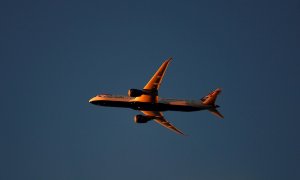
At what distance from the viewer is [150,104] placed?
12962 centimetres

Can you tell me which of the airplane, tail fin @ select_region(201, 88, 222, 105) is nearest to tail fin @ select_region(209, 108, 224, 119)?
the airplane

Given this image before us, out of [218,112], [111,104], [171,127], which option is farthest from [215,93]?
[111,104]

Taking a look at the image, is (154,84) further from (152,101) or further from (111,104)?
(111,104)

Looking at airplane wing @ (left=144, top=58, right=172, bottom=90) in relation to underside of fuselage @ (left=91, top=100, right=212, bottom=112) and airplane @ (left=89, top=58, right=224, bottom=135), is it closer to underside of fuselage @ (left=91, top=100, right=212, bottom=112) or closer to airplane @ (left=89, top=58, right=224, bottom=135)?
airplane @ (left=89, top=58, right=224, bottom=135)

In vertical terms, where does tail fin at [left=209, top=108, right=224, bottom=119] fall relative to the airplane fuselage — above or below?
below

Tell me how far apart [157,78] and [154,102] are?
7.34 m

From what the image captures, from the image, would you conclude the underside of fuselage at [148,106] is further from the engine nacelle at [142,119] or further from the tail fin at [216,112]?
the engine nacelle at [142,119]

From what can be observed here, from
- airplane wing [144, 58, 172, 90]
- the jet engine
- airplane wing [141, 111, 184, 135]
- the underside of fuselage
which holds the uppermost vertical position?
airplane wing [144, 58, 172, 90]

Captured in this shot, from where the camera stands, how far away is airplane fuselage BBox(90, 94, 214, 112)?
131 m

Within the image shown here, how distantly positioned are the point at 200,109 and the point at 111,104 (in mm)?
21945

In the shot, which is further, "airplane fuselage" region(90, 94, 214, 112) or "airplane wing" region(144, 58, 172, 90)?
"airplane fuselage" region(90, 94, 214, 112)

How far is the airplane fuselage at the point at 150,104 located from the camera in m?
131

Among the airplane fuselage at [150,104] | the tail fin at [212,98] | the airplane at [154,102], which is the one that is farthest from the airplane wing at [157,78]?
the tail fin at [212,98]

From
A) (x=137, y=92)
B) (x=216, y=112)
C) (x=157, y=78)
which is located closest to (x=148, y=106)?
(x=137, y=92)
